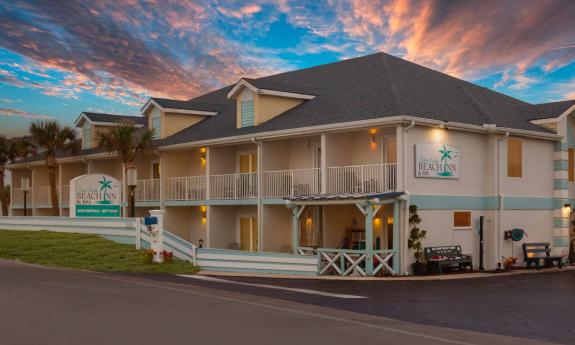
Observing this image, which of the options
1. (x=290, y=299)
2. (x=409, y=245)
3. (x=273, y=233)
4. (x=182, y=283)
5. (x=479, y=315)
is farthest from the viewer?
(x=273, y=233)

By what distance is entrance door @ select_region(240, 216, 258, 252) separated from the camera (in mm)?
30672

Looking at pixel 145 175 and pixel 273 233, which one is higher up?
pixel 145 175

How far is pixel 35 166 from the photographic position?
1800 inches

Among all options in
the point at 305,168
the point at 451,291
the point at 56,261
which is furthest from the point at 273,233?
the point at 451,291

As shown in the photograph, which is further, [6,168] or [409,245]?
[6,168]

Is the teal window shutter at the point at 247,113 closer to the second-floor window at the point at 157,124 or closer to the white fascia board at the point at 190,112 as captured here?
the white fascia board at the point at 190,112

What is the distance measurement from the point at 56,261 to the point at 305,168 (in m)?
10.6

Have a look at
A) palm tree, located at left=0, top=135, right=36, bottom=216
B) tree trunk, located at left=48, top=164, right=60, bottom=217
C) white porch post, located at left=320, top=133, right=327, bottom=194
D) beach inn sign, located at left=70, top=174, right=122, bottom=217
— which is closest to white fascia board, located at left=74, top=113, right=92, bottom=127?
tree trunk, located at left=48, top=164, right=60, bottom=217

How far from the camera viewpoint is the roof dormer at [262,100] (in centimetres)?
2916

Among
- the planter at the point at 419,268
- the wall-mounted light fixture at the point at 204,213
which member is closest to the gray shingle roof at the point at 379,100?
the wall-mounted light fixture at the point at 204,213

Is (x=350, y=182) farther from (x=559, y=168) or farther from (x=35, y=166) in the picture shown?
(x=35, y=166)

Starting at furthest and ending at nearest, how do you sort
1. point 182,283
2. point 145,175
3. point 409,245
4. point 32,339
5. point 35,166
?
point 35,166, point 145,175, point 409,245, point 182,283, point 32,339

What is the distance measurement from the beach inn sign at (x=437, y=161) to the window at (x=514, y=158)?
2952 millimetres

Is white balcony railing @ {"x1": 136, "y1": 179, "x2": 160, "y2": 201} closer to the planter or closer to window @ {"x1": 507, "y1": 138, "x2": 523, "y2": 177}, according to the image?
the planter
